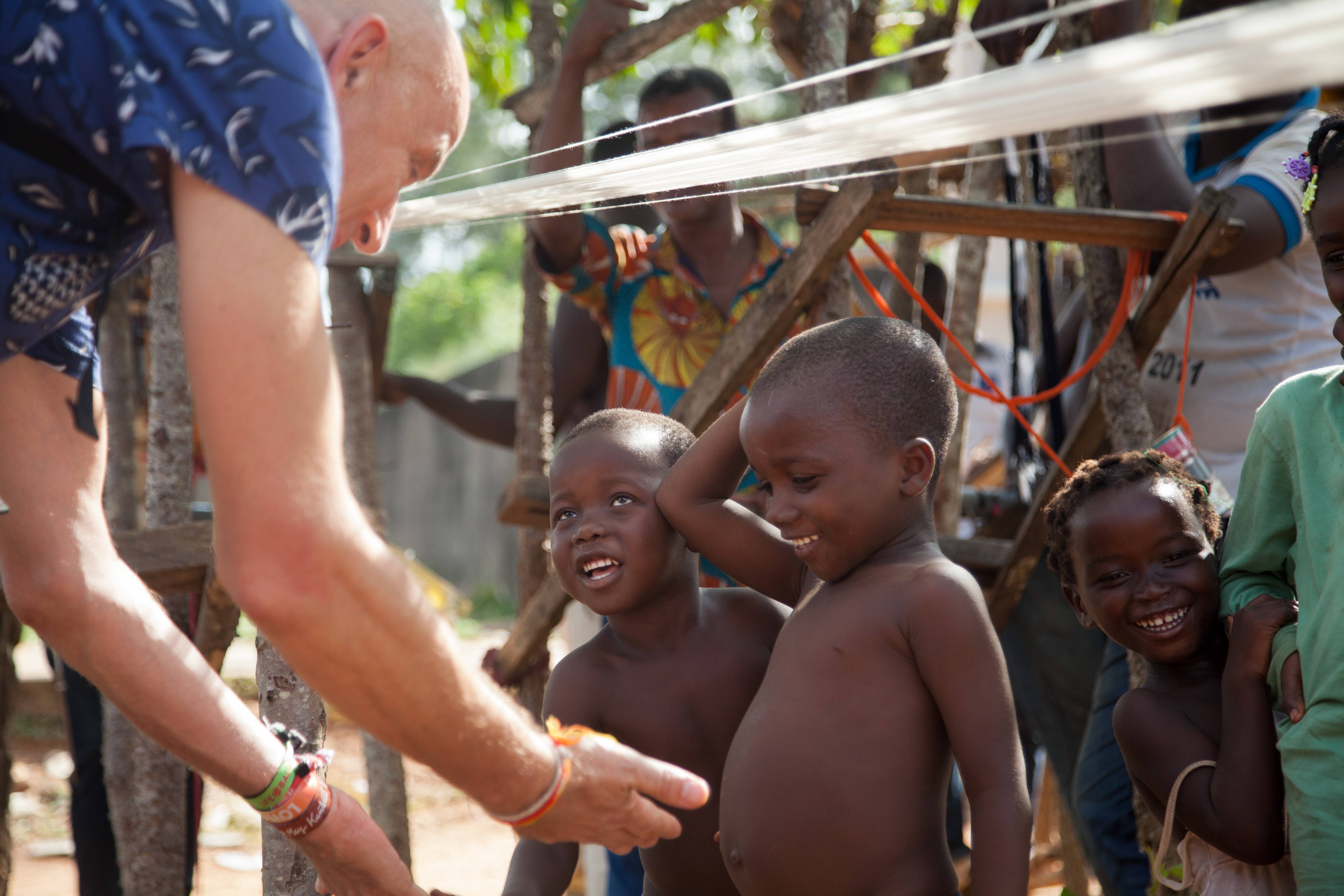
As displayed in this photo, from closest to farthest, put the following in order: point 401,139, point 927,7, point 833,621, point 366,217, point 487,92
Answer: point 401,139 < point 366,217 < point 833,621 < point 927,7 < point 487,92

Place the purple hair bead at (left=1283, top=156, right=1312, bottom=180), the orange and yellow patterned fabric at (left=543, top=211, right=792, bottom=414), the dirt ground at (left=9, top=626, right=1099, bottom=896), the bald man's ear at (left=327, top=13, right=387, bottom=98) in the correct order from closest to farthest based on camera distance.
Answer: the bald man's ear at (left=327, top=13, right=387, bottom=98), the purple hair bead at (left=1283, top=156, right=1312, bottom=180), the orange and yellow patterned fabric at (left=543, top=211, right=792, bottom=414), the dirt ground at (left=9, top=626, right=1099, bottom=896)

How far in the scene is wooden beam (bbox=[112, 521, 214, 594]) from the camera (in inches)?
105

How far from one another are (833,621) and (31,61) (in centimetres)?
136

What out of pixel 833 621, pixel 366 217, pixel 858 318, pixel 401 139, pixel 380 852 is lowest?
pixel 380 852

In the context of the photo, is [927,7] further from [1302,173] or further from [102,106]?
[102,106]

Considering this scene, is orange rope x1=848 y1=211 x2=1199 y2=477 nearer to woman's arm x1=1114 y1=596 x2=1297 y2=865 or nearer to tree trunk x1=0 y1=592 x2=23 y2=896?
woman's arm x1=1114 y1=596 x2=1297 y2=865

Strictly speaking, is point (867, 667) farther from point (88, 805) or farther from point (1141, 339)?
point (88, 805)

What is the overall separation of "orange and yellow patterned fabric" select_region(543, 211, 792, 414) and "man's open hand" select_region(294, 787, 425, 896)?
1664mm

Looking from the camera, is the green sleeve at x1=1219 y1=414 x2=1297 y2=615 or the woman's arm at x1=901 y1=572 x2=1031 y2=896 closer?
the woman's arm at x1=901 y1=572 x2=1031 y2=896

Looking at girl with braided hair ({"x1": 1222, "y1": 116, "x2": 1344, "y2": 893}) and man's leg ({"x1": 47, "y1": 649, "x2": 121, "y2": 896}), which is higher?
girl with braided hair ({"x1": 1222, "y1": 116, "x2": 1344, "y2": 893})

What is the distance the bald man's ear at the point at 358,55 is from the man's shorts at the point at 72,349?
552 millimetres

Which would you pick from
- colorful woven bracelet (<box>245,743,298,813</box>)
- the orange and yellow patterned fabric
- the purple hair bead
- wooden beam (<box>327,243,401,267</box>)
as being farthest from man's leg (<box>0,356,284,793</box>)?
wooden beam (<box>327,243,401,267</box>)

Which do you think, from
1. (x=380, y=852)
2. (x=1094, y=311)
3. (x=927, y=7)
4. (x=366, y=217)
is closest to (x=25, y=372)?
(x=366, y=217)

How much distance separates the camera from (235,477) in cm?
116
